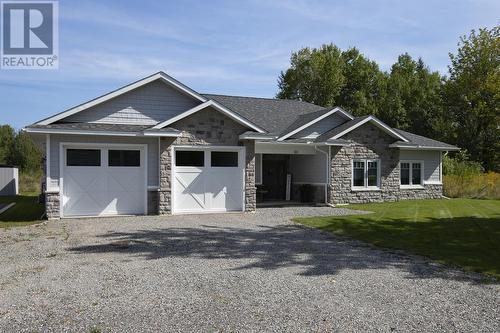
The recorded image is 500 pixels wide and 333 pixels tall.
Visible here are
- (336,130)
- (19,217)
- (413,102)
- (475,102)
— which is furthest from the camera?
(413,102)

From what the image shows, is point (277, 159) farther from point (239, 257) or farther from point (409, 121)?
point (409, 121)

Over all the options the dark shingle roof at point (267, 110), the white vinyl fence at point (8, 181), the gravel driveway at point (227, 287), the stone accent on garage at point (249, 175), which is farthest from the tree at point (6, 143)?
the gravel driveway at point (227, 287)

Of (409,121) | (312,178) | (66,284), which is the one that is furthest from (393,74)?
(66,284)

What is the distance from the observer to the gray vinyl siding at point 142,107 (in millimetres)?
15773

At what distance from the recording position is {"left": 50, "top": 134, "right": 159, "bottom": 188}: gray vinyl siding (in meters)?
14.8

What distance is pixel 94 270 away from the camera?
25.9 ft

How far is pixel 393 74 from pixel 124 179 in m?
42.8

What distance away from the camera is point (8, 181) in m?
29.6

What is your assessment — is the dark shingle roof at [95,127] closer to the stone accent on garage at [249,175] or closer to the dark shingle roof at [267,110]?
the stone accent on garage at [249,175]

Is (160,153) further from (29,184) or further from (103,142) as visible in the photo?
(29,184)

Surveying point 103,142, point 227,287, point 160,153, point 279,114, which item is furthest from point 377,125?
point 227,287

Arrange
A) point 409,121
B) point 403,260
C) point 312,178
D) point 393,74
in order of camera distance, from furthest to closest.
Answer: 1. point 393,74
2. point 409,121
3. point 312,178
4. point 403,260

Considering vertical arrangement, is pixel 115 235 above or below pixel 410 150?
below

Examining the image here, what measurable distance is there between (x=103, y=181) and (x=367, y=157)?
39.8ft
